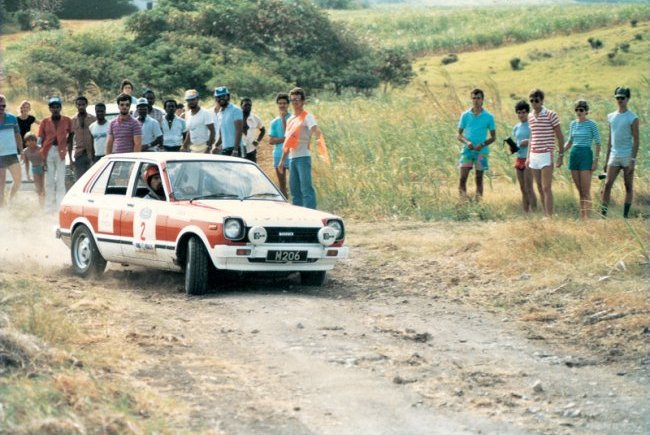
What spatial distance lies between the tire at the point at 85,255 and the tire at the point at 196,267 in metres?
1.72

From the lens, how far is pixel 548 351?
A: 10.5 metres

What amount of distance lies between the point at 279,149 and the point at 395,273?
17.7 feet

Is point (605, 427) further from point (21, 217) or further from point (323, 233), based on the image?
point (21, 217)

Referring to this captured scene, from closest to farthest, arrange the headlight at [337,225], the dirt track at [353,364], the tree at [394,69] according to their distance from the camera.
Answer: the dirt track at [353,364]
the headlight at [337,225]
the tree at [394,69]

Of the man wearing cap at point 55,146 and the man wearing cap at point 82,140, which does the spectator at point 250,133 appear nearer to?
the man wearing cap at point 82,140

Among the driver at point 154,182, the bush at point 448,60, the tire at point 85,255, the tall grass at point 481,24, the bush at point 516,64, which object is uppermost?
the tall grass at point 481,24

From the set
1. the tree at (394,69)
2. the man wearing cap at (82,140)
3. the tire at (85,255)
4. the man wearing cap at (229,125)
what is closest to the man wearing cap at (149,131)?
the man wearing cap at (229,125)

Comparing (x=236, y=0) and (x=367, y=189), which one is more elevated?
(x=236, y=0)

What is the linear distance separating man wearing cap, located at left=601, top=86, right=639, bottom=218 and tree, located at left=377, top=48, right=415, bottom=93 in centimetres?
4215

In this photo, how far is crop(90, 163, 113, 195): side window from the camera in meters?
14.4

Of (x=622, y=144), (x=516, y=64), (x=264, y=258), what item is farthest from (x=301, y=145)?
(x=516, y=64)

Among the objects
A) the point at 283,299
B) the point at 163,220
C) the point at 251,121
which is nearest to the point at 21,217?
the point at 251,121

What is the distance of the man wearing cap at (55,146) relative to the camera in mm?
19828

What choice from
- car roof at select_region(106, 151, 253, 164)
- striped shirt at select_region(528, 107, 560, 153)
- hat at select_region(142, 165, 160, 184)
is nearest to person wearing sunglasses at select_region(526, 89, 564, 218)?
striped shirt at select_region(528, 107, 560, 153)
